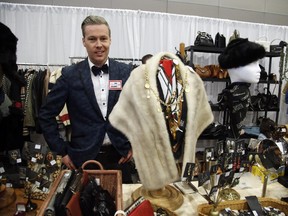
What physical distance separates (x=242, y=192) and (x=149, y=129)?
810mm

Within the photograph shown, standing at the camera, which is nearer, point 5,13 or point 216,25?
point 5,13

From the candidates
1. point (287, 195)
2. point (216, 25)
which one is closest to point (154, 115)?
point (287, 195)

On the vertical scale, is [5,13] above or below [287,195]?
above

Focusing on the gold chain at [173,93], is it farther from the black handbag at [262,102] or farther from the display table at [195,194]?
the black handbag at [262,102]

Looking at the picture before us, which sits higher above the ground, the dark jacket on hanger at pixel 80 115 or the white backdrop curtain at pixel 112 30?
the white backdrop curtain at pixel 112 30

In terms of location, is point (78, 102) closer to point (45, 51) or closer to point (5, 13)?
point (45, 51)

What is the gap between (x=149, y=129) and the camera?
1.13 meters

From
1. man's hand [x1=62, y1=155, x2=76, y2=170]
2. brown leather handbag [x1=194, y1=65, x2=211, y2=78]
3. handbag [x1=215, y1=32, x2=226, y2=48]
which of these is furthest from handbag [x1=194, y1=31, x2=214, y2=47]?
man's hand [x1=62, y1=155, x2=76, y2=170]

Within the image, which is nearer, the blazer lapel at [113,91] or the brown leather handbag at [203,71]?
the blazer lapel at [113,91]

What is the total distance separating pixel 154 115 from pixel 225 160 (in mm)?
478

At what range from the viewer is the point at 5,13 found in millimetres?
3076

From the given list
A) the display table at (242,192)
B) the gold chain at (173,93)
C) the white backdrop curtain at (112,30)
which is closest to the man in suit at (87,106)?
the display table at (242,192)

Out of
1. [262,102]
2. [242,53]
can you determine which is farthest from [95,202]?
[262,102]

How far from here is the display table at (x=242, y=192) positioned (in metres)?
1.23
